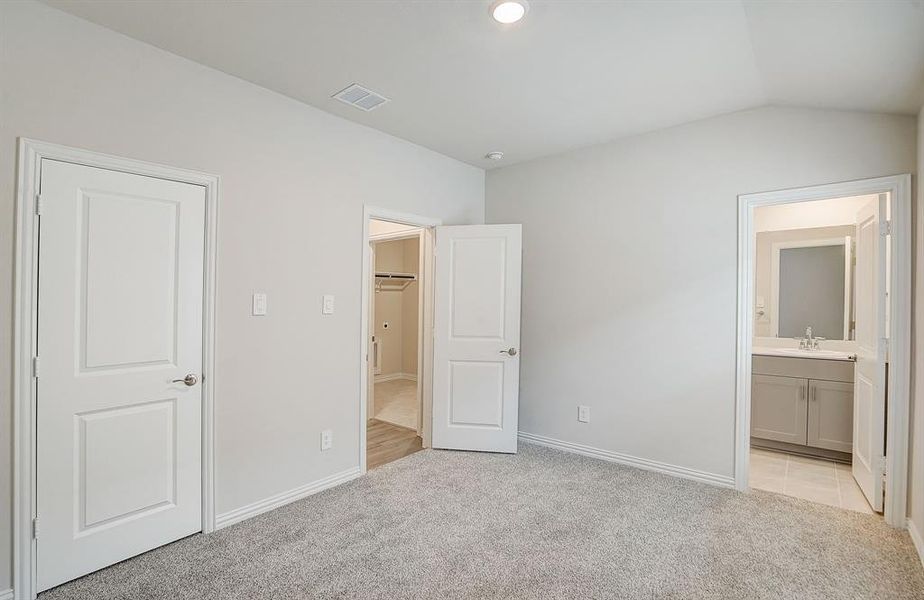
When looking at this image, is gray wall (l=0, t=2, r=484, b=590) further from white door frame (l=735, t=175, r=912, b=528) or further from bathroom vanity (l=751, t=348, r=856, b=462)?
bathroom vanity (l=751, t=348, r=856, b=462)

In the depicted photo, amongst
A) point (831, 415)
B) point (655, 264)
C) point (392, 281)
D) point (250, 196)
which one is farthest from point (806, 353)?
point (392, 281)

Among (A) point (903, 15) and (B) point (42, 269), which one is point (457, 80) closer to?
(A) point (903, 15)

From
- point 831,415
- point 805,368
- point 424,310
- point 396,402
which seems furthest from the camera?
point 396,402

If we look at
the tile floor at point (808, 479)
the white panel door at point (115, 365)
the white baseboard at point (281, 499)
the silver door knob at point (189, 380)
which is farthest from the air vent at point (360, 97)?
the tile floor at point (808, 479)

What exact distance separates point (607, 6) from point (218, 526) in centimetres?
328

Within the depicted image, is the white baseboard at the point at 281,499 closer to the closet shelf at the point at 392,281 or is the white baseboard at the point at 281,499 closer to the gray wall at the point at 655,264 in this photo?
the gray wall at the point at 655,264

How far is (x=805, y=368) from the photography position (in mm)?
3750

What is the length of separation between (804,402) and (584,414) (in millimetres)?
1881

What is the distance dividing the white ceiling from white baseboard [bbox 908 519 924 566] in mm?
2275

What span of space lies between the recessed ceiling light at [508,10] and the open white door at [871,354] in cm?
249

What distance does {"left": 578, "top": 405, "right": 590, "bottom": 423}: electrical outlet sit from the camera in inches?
147

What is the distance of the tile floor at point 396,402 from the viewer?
495 cm

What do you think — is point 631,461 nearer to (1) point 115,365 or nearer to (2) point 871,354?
(2) point 871,354

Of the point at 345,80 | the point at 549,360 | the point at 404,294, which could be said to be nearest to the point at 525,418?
the point at 549,360
